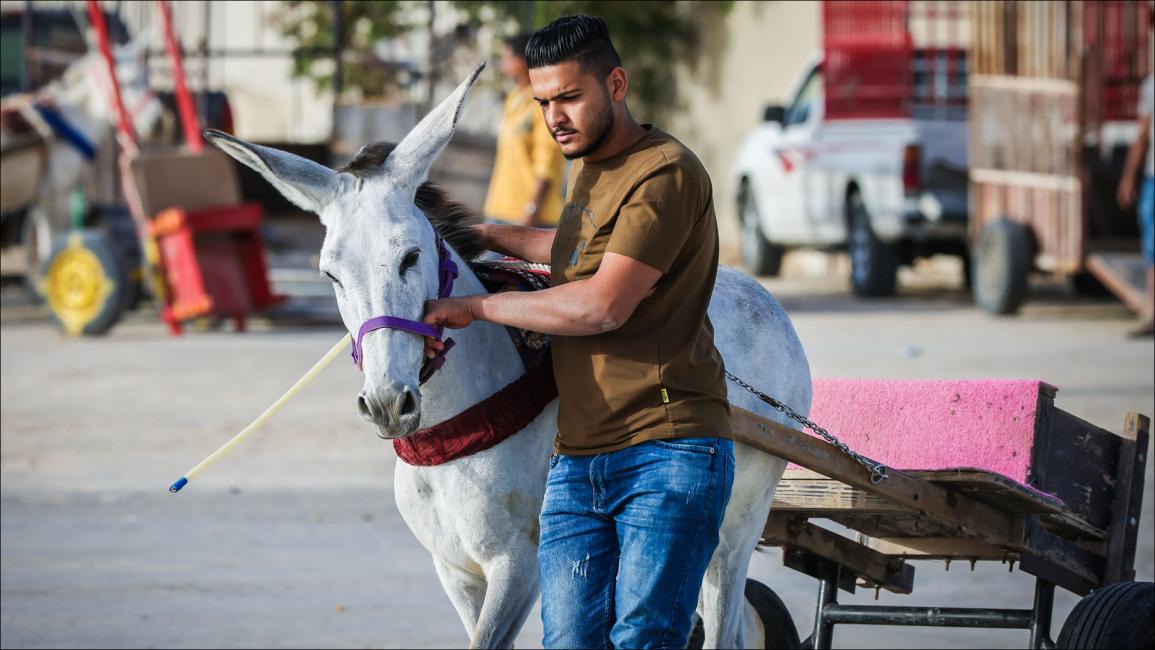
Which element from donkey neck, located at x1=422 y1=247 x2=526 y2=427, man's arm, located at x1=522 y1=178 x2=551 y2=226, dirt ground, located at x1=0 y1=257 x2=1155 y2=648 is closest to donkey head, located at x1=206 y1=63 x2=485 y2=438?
donkey neck, located at x1=422 y1=247 x2=526 y2=427

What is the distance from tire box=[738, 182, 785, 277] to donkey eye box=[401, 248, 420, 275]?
582 inches

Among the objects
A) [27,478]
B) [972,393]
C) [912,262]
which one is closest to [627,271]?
[972,393]

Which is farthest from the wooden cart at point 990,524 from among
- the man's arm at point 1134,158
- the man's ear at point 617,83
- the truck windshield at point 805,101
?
the truck windshield at point 805,101

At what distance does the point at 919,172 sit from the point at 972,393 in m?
10.5

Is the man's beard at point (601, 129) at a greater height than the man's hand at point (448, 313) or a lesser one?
greater

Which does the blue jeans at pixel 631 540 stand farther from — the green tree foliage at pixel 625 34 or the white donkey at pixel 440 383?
the green tree foliage at pixel 625 34

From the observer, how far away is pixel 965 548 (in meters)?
5.02

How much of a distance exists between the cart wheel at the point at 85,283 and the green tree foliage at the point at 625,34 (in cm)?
797

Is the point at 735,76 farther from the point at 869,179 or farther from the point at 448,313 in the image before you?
the point at 448,313

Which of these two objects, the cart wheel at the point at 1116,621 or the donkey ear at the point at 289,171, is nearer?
the donkey ear at the point at 289,171

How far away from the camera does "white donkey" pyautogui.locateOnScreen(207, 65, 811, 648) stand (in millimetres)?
3635

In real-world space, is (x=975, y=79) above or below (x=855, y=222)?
above

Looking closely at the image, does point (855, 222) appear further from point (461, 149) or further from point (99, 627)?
point (99, 627)

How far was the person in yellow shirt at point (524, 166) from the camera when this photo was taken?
9.70 meters
